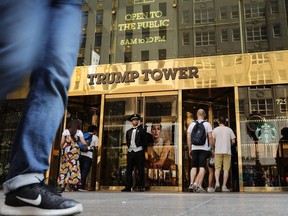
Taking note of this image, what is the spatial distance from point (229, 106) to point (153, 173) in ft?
9.00

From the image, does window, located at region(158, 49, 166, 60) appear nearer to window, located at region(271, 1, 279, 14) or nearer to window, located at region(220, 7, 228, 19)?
window, located at region(220, 7, 228, 19)

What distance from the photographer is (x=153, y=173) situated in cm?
980

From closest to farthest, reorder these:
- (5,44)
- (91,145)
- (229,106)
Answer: (5,44) < (91,145) < (229,106)

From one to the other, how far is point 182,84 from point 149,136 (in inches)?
67.0

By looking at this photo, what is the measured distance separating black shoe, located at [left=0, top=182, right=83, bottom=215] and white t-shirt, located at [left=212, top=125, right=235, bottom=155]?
7359 millimetres

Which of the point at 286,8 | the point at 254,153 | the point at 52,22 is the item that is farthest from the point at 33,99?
the point at 286,8

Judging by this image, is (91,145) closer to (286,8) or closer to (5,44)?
(286,8)

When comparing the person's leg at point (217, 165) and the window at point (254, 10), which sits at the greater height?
the window at point (254, 10)

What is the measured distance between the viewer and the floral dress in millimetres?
8031

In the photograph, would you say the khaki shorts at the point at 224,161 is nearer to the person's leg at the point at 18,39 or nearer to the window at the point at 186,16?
the window at the point at 186,16

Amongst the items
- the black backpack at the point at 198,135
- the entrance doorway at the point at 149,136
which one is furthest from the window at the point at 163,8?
the black backpack at the point at 198,135

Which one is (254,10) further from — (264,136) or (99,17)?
(99,17)

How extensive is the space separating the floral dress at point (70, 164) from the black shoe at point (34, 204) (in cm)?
665

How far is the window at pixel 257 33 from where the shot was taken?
10.1 metres
